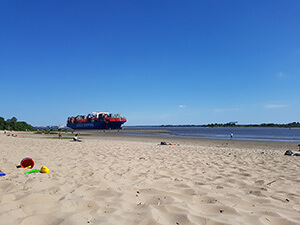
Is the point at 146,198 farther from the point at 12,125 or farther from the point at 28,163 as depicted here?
the point at 12,125

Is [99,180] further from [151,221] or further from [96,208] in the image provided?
[151,221]

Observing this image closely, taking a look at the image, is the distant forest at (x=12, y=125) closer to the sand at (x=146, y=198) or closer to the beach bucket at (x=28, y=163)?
the beach bucket at (x=28, y=163)

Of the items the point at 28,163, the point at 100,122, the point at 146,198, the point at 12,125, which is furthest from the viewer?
the point at 100,122

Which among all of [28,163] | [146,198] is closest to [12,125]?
[28,163]

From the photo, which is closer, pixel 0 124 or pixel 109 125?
pixel 0 124

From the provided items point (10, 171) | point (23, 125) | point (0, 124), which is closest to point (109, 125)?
point (23, 125)

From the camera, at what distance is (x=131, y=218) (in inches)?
87.4

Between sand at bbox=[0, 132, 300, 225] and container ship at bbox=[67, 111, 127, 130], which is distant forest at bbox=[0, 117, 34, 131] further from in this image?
sand at bbox=[0, 132, 300, 225]

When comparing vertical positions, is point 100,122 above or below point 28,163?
above

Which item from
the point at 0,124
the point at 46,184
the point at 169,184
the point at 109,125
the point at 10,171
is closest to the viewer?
the point at 46,184

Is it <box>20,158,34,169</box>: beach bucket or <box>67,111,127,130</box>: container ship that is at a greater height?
<box>67,111,127,130</box>: container ship

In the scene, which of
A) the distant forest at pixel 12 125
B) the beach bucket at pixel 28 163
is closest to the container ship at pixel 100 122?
the distant forest at pixel 12 125

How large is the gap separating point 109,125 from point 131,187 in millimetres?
77001

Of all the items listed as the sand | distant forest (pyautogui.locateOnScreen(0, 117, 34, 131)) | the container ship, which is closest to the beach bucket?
the sand
